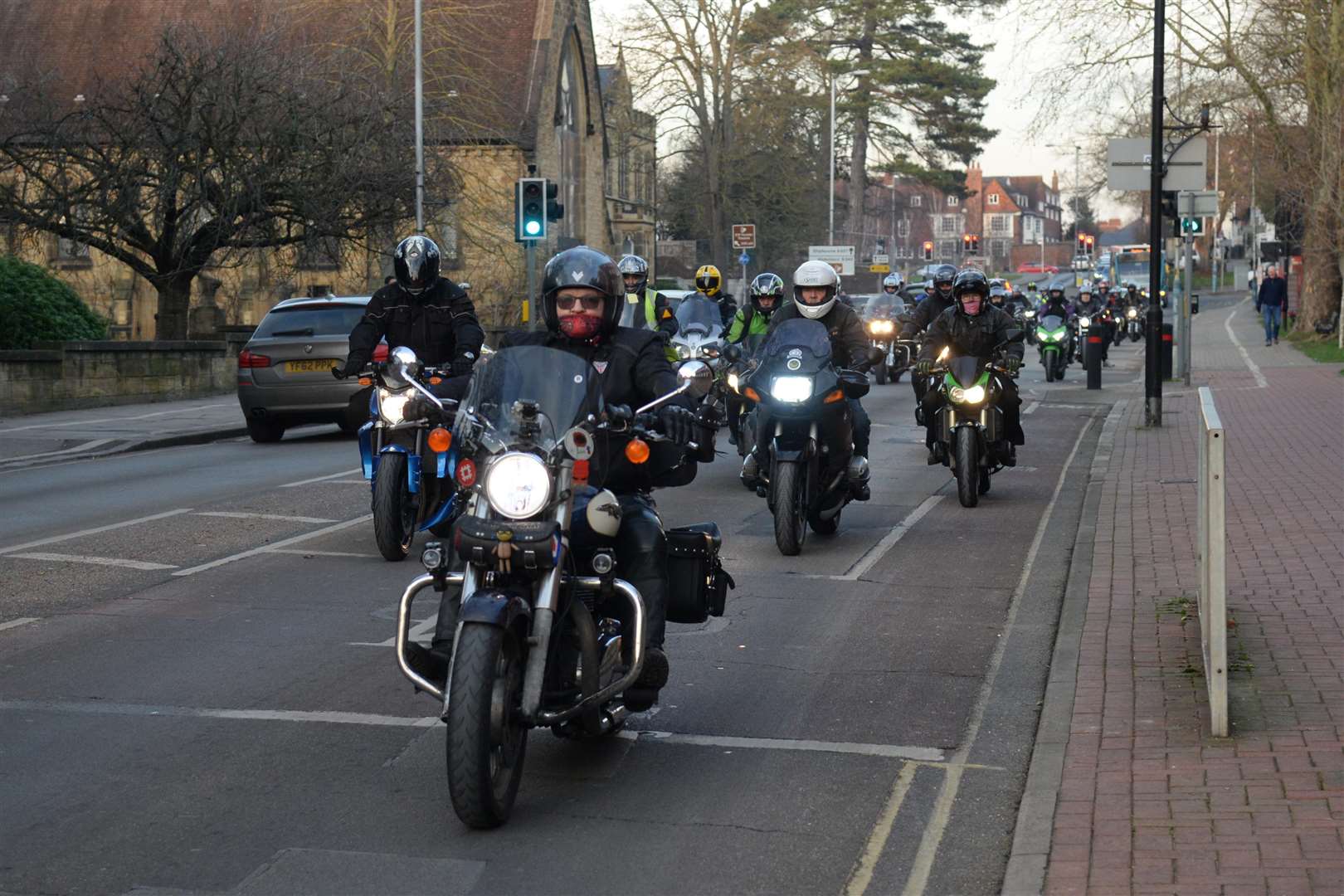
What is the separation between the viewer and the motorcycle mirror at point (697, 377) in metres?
5.69

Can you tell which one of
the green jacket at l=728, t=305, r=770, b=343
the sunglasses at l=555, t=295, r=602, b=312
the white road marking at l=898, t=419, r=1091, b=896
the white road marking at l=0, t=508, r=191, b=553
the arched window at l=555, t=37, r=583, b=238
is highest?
the arched window at l=555, t=37, r=583, b=238

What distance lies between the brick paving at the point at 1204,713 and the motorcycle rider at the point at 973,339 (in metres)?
1.06

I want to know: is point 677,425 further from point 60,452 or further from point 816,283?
point 60,452

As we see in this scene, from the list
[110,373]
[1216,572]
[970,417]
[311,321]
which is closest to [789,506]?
[970,417]

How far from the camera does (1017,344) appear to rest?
13.5m

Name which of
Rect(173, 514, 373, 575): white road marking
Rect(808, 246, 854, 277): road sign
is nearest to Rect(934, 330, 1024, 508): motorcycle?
Rect(173, 514, 373, 575): white road marking

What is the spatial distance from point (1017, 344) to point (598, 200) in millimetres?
50094

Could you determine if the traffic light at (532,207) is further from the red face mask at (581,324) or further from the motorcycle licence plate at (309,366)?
the red face mask at (581,324)

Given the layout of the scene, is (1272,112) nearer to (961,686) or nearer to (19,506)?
(19,506)

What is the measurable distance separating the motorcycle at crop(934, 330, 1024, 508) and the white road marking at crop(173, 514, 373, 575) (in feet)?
14.4

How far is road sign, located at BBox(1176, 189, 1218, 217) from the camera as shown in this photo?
24.8 meters

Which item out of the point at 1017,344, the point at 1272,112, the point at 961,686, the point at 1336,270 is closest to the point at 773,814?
the point at 961,686

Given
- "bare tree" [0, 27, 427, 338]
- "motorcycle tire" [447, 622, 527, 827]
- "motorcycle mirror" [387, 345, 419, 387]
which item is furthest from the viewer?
Answer: "bare tree" [0, 27, 427, 338]

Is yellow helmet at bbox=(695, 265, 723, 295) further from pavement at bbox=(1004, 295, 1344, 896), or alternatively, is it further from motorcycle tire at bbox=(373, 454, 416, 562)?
motorcycle tire at bbox=(373, 454, 416, 562)
